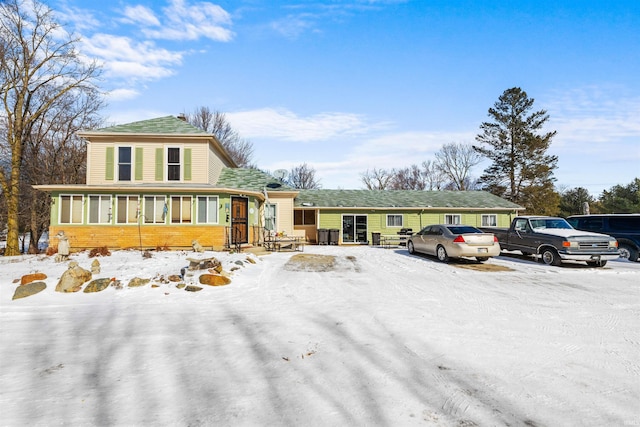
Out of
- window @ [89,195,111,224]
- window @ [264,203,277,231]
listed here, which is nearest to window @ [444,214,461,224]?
window @ [264,203,277,231]

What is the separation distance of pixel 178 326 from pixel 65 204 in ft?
45.2

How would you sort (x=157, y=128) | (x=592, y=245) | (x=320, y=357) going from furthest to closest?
(x=157, y=128) < (x=592, y=245) < (x=320, y=357)

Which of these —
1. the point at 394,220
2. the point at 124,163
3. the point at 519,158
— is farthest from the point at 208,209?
the point at 519,158

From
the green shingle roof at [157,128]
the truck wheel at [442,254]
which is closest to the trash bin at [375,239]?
the truck wheel at [442,254]

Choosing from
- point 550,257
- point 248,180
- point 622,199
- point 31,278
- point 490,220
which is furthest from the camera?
point 622,199

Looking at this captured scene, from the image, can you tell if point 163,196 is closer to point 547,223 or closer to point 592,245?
point 547,223

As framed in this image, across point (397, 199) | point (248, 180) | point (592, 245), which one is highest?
point (248, 180)

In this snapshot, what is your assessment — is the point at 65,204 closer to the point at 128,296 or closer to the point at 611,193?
the point at 128,296

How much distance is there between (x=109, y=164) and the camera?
16.6 meters

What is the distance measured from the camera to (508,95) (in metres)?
37.1

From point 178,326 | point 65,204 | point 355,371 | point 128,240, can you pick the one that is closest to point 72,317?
point 178,326

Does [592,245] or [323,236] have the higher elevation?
[592,245]

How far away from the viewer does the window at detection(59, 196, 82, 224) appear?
15008 mm

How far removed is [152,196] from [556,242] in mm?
16370
